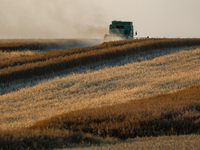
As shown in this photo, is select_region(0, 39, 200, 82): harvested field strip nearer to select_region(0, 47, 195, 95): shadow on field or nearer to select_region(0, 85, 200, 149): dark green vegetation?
select_region(0, 47, 195, 95): shadow on field

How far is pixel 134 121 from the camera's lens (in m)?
11.1

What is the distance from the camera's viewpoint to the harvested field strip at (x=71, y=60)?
25.1 meters

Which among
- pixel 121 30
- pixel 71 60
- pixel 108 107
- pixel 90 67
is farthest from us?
pixel 121 30

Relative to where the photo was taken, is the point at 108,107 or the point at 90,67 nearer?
the point at 108,107

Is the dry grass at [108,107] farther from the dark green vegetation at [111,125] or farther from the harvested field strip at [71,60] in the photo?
the harvested field strip at [71,60]

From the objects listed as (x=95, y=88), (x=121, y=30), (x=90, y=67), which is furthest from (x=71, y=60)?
(x=121, y=30)

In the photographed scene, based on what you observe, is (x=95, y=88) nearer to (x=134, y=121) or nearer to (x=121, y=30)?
(x=134, y=121)

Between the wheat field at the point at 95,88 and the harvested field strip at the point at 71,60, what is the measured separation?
2112 mm

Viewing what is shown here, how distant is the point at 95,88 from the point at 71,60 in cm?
732

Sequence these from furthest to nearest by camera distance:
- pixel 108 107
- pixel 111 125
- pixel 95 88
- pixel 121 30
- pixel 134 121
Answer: pixel 121 30
pixel 95 88
pixel 108 107
pixel 134 121
pixel 111 125

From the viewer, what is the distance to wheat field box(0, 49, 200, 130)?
1684 centimetres

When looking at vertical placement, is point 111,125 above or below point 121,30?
below

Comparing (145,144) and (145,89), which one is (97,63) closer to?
(145,89)

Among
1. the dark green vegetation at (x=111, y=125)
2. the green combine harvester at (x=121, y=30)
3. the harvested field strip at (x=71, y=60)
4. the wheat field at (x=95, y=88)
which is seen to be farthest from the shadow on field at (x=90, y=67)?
the green combine harvester at (x=121, y=30)
